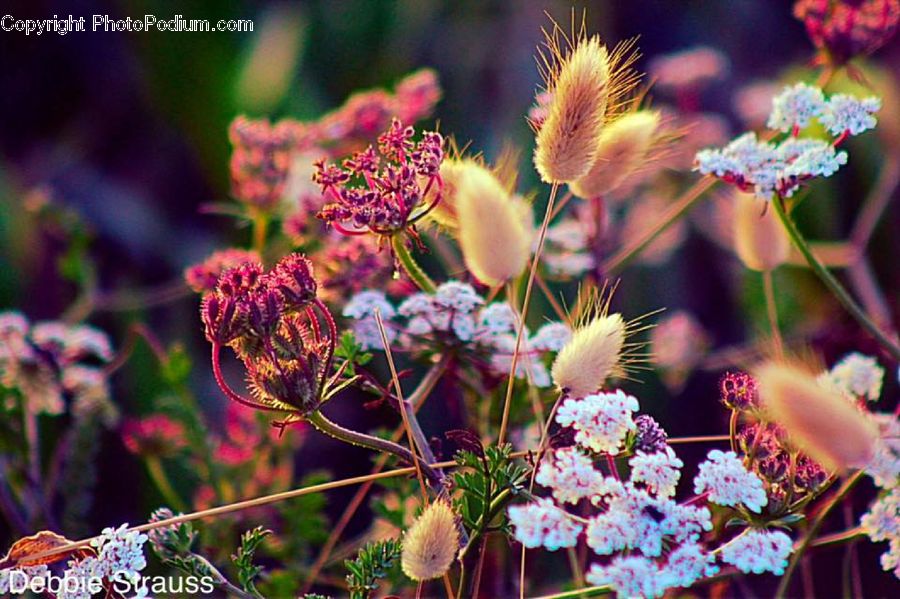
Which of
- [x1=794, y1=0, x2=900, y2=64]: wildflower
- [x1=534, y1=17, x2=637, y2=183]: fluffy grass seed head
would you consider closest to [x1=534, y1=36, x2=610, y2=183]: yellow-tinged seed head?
[x1=534, y1=17, x2=637, y2=183]: fluffy grass seed head

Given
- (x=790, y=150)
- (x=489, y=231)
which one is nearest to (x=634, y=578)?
(x=489, y=231)

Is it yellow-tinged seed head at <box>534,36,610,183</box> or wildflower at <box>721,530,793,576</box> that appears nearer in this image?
wildflower at <box>721,530,793,576</box>

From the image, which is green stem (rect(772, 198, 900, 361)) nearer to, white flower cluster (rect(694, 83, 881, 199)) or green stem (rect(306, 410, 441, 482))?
white flower cluster (rect(694, 83, 881, 199))

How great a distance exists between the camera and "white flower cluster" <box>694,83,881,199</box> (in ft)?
Result: 2.19

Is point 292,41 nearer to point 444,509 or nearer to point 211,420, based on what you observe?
point 211,420

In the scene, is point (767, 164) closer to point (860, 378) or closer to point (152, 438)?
point (860, 378)

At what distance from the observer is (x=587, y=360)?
0.58 metres

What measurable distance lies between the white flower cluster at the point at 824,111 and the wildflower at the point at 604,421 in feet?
0.93

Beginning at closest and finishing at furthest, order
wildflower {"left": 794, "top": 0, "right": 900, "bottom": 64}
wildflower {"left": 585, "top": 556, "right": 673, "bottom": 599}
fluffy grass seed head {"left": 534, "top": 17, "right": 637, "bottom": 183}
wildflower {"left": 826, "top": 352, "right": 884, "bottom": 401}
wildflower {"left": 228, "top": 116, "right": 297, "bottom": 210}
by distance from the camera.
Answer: wildflower {"left": 585, "top": 556, "right": 673, "bottom": 599} → fluffy grass seed head {"left": 534, "top": 17, "right": 637, "bottom": 183} → wildflower {"left": 826, "top": 352, "right": 884, "bottom": 401} → wildflower {"left": 794, "top": 0, "right": 900, "bottom": 64} → wildflower {"left": 228, "top": 116, "right": 297, "bottom": 210}

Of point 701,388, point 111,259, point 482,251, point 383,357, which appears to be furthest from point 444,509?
point 111,259

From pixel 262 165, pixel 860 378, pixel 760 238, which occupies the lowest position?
pixel 860 378

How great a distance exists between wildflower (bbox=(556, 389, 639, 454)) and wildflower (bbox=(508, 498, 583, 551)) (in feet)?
0.16

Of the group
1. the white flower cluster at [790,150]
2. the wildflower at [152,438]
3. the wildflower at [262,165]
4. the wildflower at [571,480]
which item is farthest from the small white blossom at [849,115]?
the wildflower at [152,438]

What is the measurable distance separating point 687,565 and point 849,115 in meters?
0.36
